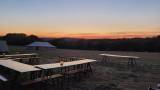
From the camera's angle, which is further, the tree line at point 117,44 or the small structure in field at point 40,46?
the small structure in field at point 40,46

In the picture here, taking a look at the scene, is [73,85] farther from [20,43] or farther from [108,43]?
[20,43]

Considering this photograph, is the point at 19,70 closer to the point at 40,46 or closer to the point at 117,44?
the point at 117,44

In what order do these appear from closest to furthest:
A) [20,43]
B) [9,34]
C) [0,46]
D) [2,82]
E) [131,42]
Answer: [2,82] → [0,46] → [131,42] → [20,43] → [9,34]

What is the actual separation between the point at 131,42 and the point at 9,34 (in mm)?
40128

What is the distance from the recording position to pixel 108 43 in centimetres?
3988

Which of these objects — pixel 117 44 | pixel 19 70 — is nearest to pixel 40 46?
pixel 117 44

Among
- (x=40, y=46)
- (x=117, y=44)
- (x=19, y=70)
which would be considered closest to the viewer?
(x=19, y=70)

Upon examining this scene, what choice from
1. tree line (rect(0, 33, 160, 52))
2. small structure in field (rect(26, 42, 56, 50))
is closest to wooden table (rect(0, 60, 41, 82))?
tree line (rect(0, 33, 160, 52))

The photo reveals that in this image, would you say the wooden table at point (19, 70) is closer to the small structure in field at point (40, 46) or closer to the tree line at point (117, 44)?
the tree line at point (117, 44)

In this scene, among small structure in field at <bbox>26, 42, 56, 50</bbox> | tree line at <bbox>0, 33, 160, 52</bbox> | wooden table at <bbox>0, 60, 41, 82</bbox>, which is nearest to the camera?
wooden table at <bbox>0, 60, 41, 82</bbox>

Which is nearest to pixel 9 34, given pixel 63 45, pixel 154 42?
pixel 63 45

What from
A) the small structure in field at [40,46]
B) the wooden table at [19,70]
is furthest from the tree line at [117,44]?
the wooden table at [19,70]

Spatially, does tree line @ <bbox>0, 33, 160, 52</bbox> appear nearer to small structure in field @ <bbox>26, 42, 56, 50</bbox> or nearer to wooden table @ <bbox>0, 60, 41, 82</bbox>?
small structure in field @ <bbox>26, 42, 56, 50</bbox>

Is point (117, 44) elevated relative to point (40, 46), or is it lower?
elevated
